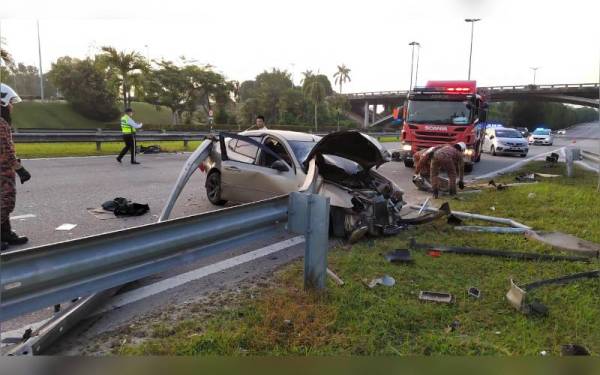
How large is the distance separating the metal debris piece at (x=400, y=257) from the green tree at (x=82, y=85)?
54347 mm

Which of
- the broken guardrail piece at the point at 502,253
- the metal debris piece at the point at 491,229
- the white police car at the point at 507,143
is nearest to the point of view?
the broken guardrail piece at the point at 502,253

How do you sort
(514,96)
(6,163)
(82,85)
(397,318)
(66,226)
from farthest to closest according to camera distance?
(514,96), (82,85), (66,226), (6,163), (397,318)

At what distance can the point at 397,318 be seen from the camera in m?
3.24

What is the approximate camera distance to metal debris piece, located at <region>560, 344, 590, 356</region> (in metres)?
2.68

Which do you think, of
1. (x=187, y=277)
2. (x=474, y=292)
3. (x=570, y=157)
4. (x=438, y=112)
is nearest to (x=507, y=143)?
(x=570, y=157)

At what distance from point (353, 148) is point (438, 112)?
328 inches

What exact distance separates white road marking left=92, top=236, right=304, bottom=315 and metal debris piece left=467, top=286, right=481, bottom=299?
2.20 m

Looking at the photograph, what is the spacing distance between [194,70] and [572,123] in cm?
12162

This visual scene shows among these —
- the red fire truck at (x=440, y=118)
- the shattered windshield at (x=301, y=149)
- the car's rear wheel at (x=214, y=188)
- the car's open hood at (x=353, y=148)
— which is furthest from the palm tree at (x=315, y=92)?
the car's open hood at (x=353, y=148)

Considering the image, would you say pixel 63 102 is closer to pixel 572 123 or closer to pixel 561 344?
pixel 561 344

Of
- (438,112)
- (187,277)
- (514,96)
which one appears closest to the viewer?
(187,277)

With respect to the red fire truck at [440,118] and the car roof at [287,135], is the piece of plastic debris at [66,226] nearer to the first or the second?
the car roof at [287,135]

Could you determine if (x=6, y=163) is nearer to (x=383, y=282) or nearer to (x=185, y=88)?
(x=383, y=282)

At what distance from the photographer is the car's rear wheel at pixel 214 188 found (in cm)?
734
